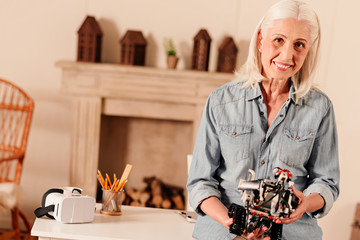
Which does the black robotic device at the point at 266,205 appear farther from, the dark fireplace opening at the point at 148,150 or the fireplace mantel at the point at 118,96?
the dark fireplace opening at the point at 148,150

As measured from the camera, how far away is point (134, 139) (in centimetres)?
378

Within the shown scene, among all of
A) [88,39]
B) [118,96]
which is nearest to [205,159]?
[118,96]

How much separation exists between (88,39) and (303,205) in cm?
249

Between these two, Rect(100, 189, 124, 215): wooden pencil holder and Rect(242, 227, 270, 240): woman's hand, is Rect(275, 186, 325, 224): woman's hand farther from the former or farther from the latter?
Rect(100, 189, 124, 215): wooden pencil holder

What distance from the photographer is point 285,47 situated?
137 cm

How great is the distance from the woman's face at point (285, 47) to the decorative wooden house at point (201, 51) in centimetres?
198

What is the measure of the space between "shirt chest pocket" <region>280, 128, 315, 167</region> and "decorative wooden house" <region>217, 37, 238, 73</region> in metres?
2.03

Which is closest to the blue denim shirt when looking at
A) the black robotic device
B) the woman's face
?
the woman's face

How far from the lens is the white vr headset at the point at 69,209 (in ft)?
5.06

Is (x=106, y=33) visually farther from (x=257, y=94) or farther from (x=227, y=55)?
(x=257, y=94)

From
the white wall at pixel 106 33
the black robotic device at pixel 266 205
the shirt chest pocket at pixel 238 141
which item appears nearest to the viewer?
the black robotic device at pixel 266 205

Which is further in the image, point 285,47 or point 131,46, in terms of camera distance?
point 131,46

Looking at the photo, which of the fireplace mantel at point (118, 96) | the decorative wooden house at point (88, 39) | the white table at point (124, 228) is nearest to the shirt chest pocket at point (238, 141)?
the white table at point (124, 228)

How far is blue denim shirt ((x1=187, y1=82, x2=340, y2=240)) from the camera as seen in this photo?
145 cm
